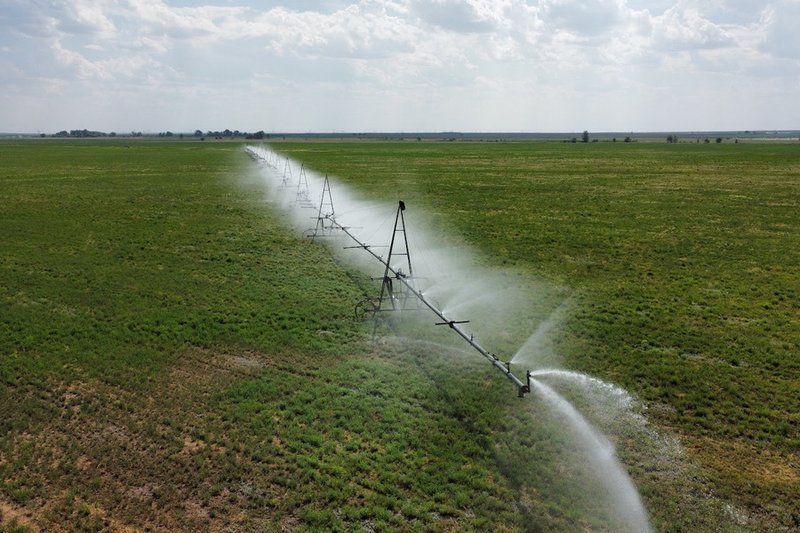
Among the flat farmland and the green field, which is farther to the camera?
the flat farmland

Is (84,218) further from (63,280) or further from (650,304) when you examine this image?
(650,304)

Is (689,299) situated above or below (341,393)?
above

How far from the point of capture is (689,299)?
56.2 feet

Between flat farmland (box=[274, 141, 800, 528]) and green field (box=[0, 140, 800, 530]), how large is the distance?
0.24 ft

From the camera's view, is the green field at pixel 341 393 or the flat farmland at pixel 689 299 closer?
the green field at pixel 341 393

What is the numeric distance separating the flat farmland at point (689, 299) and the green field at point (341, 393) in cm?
7

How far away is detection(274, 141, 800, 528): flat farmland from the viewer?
9914mm

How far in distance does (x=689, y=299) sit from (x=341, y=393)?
39.2 feet

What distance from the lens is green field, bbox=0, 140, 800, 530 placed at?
8289 millimetres

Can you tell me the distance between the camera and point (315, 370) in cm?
1240

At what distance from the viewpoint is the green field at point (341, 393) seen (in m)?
8.29

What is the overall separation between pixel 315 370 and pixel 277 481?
3.87 meters

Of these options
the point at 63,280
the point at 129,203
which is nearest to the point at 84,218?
the point at 129,203

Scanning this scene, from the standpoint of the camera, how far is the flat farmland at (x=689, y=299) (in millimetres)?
9914
